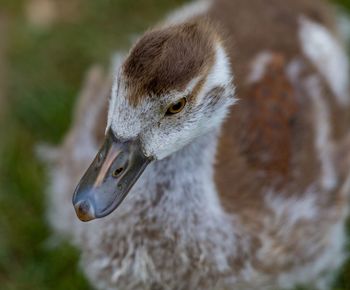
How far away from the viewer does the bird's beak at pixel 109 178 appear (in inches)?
71.1

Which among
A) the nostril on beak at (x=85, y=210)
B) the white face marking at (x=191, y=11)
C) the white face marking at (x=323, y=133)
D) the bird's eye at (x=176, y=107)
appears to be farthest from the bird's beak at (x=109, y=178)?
the white face marking at (x=191, y=11)

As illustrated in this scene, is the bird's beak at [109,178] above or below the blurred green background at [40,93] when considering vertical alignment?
below

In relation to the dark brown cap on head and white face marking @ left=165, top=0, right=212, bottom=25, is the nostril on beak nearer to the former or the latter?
the dark brown cap on head

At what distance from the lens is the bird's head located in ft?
5.74

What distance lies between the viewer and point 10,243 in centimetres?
267

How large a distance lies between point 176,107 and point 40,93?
1.33 metres

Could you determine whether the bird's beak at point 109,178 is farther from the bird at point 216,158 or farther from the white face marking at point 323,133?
the white face marking at point 323,133

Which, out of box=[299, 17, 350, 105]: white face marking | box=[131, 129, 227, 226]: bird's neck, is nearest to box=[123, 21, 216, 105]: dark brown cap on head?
box=[131, 129, 227, 226]: bird's neck

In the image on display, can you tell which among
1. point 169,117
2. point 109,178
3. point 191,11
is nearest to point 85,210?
point 109,178

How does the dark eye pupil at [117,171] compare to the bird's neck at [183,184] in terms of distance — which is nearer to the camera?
the dark eye pupil at [117,171]

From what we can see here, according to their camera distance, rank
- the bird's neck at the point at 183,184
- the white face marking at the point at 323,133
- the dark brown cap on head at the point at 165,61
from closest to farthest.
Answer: the dark brown cap on head at the point at 165,61 → the bird's neck at the point at 183,184 → the white face marking at the point at 323,133

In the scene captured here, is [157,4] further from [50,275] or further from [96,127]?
[50,275]

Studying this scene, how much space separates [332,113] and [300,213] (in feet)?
1.27

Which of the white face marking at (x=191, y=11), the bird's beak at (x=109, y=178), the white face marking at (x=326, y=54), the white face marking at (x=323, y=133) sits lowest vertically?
the bird's beak at (x=109, y=178)
